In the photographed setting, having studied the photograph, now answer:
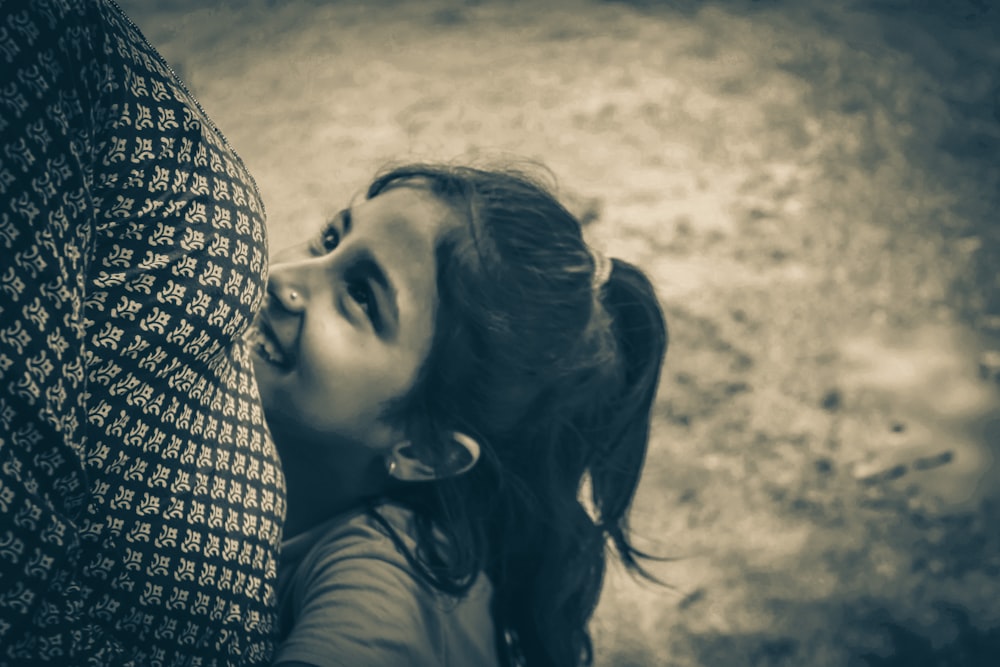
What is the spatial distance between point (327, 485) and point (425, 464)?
0.12 m

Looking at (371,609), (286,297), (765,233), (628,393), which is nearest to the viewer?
(371,609)

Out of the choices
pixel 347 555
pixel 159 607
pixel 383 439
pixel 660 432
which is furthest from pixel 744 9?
pixel 159 607

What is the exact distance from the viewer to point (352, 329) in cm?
79

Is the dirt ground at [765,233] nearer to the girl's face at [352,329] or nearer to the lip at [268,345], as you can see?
the girl's face at [352,329]

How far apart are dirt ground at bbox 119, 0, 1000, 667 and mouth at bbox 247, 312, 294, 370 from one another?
2.08ft

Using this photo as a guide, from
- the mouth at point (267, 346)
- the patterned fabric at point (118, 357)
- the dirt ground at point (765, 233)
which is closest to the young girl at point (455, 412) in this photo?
the mouth at point (267, 346)

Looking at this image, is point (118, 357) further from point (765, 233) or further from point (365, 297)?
point (765, 233)

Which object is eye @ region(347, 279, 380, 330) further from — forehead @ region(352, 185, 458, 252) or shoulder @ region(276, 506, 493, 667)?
shoulder @ region(276, 506, 493, 667)

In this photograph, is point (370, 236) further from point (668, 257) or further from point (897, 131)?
point (897, 131)

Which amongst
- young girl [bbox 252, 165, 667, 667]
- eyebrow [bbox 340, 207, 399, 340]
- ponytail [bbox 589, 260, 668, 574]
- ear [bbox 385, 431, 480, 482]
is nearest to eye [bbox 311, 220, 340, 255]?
young girl [bbox 252, 165, 667, 667]

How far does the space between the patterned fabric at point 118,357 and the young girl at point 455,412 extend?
0.61ft

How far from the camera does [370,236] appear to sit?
2.73 feet

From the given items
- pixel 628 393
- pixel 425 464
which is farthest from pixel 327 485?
pixel 628 393

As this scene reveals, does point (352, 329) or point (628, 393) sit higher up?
point (352, 329)
